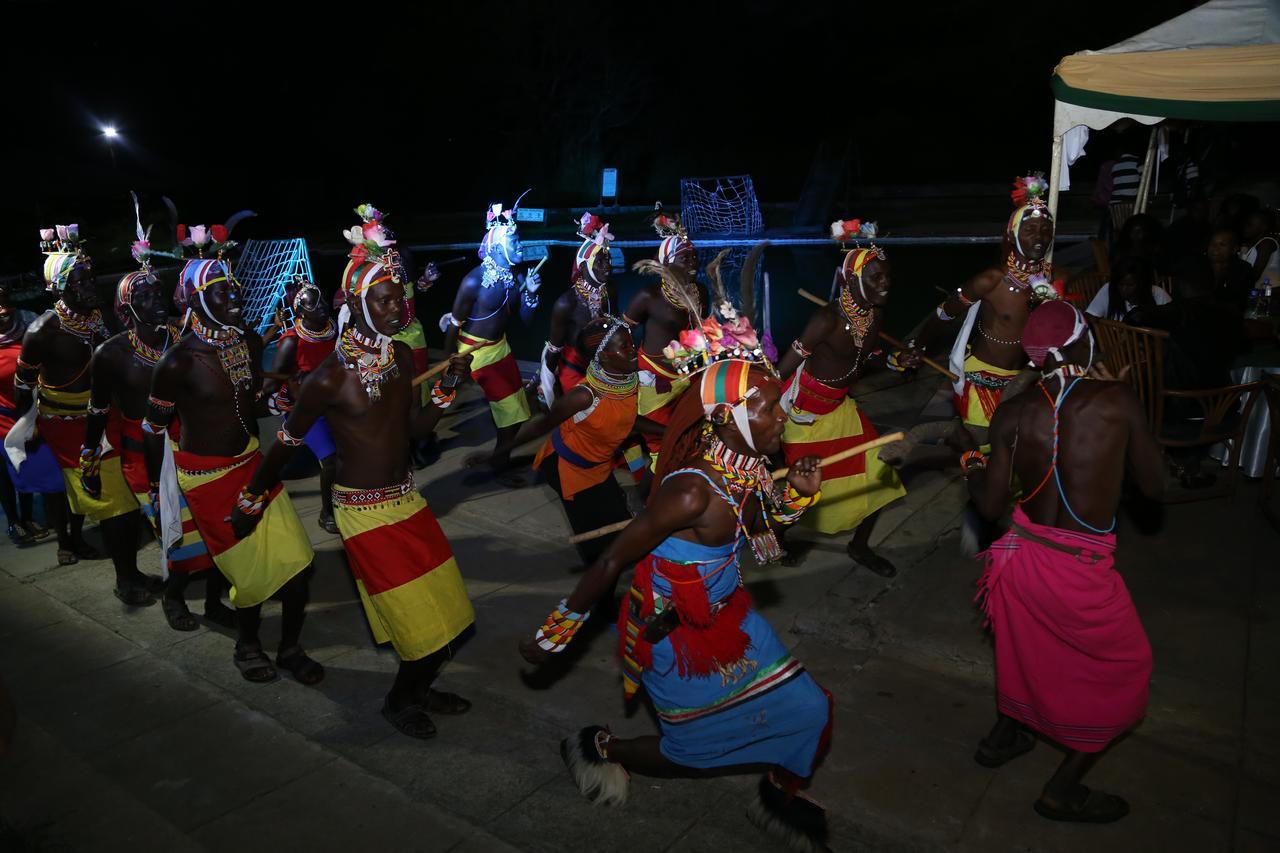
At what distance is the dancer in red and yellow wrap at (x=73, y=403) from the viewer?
19.6 feet

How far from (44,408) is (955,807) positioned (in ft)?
19.4

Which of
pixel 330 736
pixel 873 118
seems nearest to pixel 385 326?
A: pixel 330 736

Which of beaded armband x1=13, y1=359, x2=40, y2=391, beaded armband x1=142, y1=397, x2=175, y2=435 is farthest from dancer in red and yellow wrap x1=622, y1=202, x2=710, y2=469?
beaded armband x1=13, y1=359, x2=40, y2=391

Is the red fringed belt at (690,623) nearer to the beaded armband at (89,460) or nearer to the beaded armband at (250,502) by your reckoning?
the beaded armband at (250,502)

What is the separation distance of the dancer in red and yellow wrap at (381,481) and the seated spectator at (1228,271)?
6.66 m

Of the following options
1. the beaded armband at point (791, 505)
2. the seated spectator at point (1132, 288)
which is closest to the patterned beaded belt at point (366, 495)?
the beaded armband at point (791, 505)

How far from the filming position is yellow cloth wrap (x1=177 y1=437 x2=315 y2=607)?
193 inches

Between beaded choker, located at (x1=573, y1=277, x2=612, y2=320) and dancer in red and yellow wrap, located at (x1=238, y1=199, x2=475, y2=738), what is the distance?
2.99 metres

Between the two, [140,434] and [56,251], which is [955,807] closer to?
[140,434]

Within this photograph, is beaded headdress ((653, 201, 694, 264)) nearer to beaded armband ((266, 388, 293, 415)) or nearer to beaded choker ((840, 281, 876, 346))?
beaded choker ((840, 281, 876, 346))

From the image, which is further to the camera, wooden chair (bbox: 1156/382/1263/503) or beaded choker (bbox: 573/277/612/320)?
beaded choker (bbox: 573/277/612/320)

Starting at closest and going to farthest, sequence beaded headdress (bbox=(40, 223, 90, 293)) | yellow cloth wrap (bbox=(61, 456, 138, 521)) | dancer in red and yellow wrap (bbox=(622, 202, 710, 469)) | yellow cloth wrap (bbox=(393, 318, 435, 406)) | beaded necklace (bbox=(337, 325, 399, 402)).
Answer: beaded necklace (bbox=(337, 325, 399, 402)) < yellow cloth wrap (bbox=(61, 456, 138, 521)) < beaded headdress (bbox=(40, 223, 90, 293)) < dancer in red and yellow wrap (bbox=(622, 202, 710, 469)) < yellow cloth wrap (bbox=(393, 318, 435, 406))

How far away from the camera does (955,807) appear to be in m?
3.88

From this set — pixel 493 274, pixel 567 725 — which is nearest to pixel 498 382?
pixel 493 274
